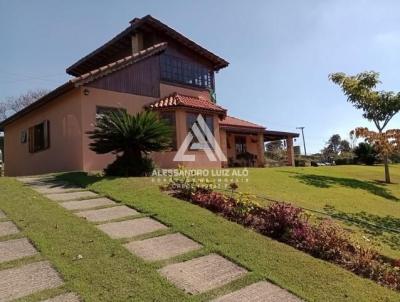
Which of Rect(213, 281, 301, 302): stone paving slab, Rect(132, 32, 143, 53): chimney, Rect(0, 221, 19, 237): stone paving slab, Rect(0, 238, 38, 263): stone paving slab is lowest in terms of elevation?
Rect(213, 281, 301, 302): stone paving slab

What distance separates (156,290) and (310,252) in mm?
2976

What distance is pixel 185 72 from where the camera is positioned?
1983 centimetres

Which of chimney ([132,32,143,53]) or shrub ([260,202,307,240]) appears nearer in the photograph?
shrub ([260,202,307,240])

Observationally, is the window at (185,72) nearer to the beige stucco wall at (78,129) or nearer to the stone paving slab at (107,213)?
the beige stucco wall at (78,129)

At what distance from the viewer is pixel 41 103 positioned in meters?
17.0

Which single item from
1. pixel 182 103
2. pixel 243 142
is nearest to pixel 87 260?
pixel 182 103

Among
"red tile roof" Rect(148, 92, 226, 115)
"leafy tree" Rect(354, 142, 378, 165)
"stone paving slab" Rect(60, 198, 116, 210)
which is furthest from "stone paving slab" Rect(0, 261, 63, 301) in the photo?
"leafy tree" Rect(354, 142, 378, 165)

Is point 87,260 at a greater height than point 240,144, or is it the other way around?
point 240,144

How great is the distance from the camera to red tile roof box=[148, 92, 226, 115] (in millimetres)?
16656

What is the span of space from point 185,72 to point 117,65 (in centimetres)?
485

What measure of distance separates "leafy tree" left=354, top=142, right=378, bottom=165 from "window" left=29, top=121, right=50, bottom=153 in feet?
92.5

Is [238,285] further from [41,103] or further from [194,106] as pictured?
[41,103]

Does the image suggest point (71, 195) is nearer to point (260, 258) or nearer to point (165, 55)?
point (260, 258)

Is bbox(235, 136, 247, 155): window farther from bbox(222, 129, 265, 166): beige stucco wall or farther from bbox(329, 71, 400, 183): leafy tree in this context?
bbox(329, 71, 400, 183): leafy tree
